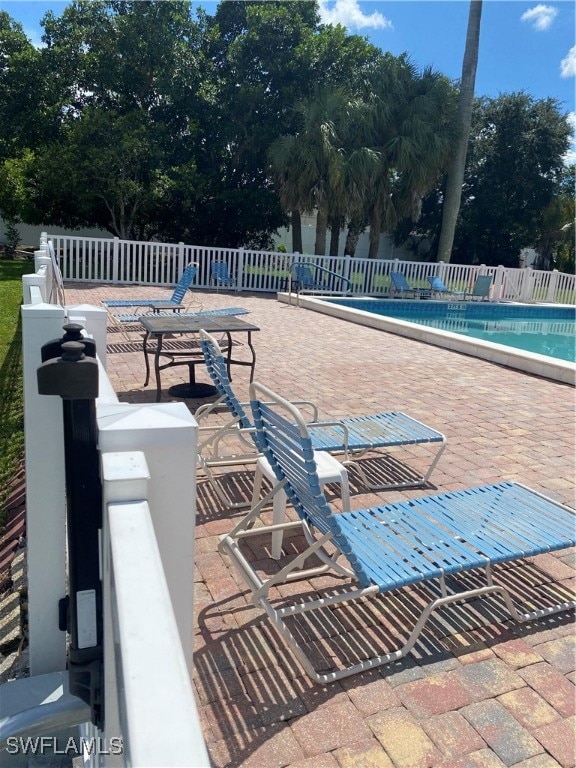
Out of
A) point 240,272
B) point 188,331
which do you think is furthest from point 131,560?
point 240,272

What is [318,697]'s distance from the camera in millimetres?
2053

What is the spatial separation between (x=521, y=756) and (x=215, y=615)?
123cm

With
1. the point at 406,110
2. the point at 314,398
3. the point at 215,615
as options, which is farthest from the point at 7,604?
the point at 406,110

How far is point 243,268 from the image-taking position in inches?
645

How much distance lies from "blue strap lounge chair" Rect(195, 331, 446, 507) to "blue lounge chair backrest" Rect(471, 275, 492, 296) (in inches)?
558

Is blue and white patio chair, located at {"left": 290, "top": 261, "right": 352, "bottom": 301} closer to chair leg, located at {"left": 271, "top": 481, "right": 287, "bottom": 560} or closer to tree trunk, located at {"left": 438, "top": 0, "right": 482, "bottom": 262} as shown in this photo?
tree trunk, located at {"left": 438, "top": 0, "right": 482, "bottom": 262}

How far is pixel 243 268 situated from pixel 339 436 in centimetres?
1310

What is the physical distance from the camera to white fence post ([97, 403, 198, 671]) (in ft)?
3.62

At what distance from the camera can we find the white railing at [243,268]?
15.4 meters

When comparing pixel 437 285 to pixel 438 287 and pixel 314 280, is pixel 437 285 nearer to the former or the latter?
pixel 438 287

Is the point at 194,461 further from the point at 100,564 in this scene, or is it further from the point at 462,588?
the point at 462,588

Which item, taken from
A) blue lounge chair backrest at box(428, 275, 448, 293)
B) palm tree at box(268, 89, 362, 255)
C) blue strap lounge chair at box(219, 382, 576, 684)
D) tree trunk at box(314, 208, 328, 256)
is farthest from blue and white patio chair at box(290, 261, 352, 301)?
blue strap lounge chair at box(219, 382, 576, 684)

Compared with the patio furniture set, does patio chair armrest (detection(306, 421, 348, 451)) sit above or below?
above

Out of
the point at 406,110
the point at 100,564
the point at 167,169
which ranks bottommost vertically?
the point at 100,564
